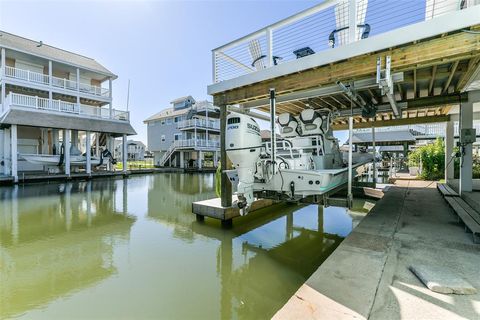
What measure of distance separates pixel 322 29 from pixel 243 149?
281cm

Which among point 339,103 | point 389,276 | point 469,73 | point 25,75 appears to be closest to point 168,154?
point 25,75

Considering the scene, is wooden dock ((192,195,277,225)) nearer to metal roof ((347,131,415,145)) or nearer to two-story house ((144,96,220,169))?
metal roof ((347,131,415,145))

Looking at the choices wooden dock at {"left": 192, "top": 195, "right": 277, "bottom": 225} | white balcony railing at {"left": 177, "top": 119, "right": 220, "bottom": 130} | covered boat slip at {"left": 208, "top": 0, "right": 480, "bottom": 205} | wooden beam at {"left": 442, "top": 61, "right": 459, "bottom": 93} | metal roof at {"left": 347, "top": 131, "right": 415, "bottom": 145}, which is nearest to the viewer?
covered boat slip at {"left": 208, "top": 0, "right": 480, "bottom": 205}

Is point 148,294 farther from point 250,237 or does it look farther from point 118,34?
point 118,34

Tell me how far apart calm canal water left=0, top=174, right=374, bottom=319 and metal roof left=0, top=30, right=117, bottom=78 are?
571 inches

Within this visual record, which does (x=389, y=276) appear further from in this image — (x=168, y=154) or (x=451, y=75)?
(x=168, y=154)

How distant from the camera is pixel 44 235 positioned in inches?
221

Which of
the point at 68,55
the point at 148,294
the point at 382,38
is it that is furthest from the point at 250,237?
the point at 68,55

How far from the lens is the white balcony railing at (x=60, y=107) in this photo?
50.0 feet

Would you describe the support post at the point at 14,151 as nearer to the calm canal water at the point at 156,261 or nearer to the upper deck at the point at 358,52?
the calm canal water at the point at 156,261

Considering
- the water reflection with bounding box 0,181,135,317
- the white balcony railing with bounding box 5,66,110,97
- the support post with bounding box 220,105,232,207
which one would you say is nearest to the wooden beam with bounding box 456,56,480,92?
the support post with bounding box 220,105,232,207

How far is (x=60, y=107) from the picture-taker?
1714cm

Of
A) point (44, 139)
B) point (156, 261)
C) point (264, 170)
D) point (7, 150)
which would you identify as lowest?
point (156, 261)

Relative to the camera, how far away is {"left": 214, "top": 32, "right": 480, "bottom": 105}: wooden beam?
3189 mm
